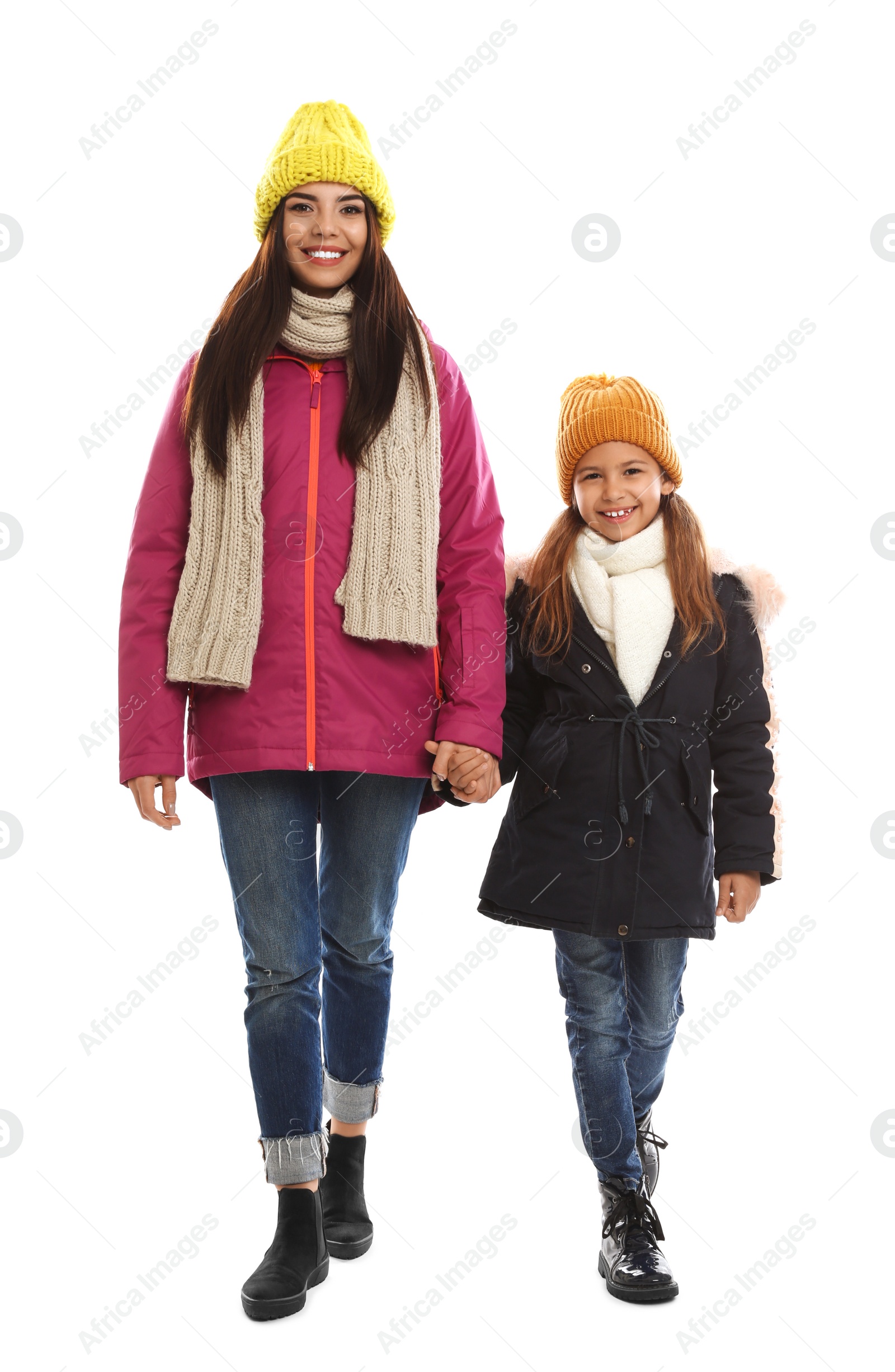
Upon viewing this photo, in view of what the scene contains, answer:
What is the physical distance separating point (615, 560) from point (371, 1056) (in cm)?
88

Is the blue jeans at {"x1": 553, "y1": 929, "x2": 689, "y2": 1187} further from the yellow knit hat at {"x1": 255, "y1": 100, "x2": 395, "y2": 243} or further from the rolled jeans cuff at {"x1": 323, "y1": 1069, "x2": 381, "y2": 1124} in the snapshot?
the yellow knit hat at {"x1": 255, "y1": 100, "x2": 395, "y2": 243}

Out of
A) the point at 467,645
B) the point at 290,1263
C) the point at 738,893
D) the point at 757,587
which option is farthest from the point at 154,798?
the point at 757,587

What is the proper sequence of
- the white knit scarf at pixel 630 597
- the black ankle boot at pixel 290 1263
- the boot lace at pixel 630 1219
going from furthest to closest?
1. the white knit scarf at pixel 630 597
2. the boot lace at pixel 630 1219
3. the black ankle boot at pixel 290 1263

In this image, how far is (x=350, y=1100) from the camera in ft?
6.22

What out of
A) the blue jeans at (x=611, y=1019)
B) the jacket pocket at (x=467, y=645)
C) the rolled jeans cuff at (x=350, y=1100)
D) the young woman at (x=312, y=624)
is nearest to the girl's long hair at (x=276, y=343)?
the young woman at (x=312, y=624)

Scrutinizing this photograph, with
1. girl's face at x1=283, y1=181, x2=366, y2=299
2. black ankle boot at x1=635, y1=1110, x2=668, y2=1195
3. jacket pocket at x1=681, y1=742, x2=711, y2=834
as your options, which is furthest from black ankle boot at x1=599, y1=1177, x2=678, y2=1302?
girl's face at x1=283, y1=181, x2=366, y2=299

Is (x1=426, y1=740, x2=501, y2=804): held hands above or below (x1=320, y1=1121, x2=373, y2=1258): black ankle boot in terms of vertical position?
above

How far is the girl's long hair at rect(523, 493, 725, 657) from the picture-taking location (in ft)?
6.16

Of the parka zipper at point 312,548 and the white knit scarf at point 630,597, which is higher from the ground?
the white knit scarf at point 630,597

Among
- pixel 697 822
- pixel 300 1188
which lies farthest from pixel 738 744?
pixel 300 1188

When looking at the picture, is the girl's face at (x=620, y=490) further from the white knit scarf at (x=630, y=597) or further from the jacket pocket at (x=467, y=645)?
the jacket pocket at (x=467, y=645)

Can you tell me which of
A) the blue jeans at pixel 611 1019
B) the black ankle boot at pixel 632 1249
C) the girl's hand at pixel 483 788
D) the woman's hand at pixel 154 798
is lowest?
the black ankle boot at pixel 632 1249

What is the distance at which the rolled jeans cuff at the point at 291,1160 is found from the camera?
5.55 feet

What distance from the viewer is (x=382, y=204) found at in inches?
74.6
